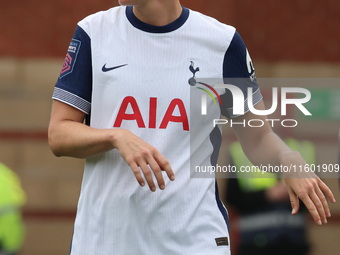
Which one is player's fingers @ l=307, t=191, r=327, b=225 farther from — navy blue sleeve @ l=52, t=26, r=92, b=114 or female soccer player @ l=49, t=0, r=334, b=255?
navy blue sleeve @ l=52, t=26, r=92, b=114

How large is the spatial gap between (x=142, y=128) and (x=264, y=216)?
280 centimetres

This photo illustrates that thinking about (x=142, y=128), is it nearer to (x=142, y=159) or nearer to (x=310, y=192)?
(x=142, y=159)

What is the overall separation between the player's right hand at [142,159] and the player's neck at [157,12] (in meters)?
0.49

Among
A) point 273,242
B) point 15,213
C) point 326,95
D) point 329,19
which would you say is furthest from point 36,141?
point 329,19

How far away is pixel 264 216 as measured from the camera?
13.1 ft

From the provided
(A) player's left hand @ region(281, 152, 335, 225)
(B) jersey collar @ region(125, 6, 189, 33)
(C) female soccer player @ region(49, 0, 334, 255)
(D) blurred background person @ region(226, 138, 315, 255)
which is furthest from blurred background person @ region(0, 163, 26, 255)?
(D) blurred background person @ region(226, 138, 315, 255)

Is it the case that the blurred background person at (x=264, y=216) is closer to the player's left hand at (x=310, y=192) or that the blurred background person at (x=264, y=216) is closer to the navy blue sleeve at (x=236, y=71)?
the navy blue sleeve at (x=236, y=71)

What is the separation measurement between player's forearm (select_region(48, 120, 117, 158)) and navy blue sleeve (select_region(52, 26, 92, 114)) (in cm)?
8

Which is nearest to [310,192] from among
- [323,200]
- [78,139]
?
[323,200]

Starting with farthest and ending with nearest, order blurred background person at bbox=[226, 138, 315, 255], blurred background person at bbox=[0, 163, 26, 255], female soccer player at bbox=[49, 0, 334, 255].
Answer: blurred background person at bbox=[226, 138, 315, 255] → blurred background person at bbox=[0, 163, 26, 255] → female soccer player at bbox=[49, 0, 334, 255]

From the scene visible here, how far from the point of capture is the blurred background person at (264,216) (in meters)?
3.88

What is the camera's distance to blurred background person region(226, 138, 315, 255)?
388 cm

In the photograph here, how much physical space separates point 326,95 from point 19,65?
329 centimetres

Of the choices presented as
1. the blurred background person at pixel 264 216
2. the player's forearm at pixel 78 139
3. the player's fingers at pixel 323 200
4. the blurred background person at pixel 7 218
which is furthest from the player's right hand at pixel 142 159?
the blurred background person at pixel 264 216
